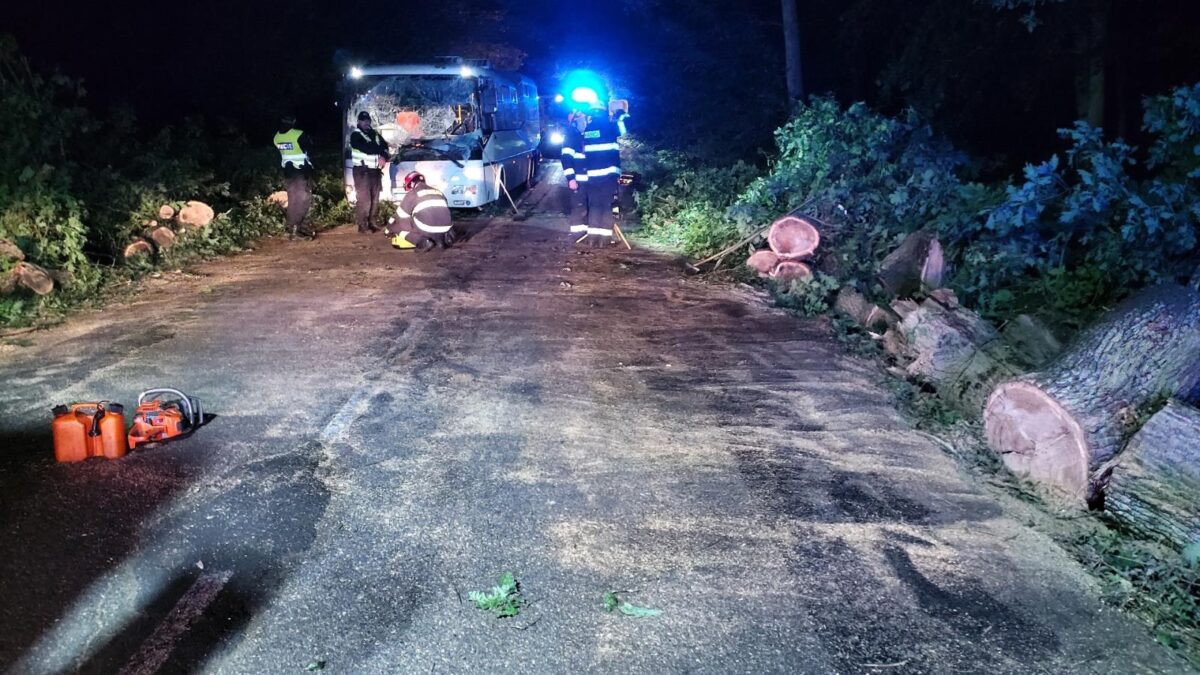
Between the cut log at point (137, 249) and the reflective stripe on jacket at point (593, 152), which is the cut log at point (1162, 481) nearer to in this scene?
the reflective stripe on jacket at point (593, 152)

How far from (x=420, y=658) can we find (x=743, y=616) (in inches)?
51.1

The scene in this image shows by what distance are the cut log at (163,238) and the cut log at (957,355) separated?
29.6 ft

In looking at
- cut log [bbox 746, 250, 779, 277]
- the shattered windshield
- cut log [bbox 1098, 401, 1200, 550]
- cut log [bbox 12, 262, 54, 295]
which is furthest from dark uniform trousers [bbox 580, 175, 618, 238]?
cut log [bbox 1098, 401, 1200, 550]

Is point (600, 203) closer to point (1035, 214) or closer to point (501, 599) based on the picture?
point (1035, 214)

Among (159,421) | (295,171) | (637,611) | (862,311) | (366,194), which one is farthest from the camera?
(366,194)

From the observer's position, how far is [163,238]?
10734 millimetres

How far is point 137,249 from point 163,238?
0.56 m

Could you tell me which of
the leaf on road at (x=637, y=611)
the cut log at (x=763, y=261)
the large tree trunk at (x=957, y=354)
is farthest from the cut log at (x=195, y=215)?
the leaf on road at (x=637, y=611)

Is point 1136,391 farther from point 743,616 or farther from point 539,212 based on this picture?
point 539,212

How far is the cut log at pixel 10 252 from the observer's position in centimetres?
833

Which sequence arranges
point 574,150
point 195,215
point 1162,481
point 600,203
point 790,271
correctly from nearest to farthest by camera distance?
point 1162,481, point 790,271, point 195,215, point 574,150, point 600,203

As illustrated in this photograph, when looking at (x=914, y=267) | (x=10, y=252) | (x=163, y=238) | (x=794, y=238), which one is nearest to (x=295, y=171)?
(x=163, y=238)

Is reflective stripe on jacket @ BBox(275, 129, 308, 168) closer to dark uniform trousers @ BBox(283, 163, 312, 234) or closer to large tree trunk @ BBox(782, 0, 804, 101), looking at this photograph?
dark uniform trousers @ BBox(283, 163, 312, 234)

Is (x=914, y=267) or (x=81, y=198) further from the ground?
(x=81, y=198)
